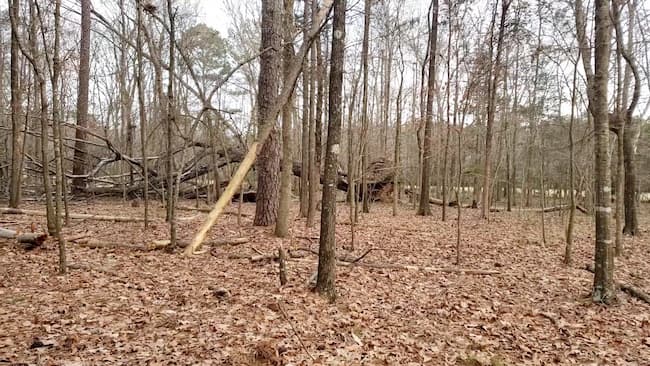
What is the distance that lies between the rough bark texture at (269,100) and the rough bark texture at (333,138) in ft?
12.6

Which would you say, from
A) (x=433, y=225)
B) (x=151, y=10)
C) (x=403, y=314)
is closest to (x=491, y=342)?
(x=403, y=314)

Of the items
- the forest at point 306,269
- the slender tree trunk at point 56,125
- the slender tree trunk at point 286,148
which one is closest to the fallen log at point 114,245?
the forest at point 306,269

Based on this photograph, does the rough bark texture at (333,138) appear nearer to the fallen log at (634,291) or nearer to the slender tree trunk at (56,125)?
the slender tree trunk at (56,125)

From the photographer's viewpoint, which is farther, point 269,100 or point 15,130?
point 15,130

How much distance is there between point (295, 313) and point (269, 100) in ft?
17.9

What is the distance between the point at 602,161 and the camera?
5.18 m

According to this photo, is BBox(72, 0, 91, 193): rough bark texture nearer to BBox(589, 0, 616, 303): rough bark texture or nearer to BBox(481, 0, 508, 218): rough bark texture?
BBox(481, 0, 508, 218): rough bark texture

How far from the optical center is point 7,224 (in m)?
7.79

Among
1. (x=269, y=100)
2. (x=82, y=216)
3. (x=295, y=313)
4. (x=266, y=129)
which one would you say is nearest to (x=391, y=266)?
(x=295, y=313)

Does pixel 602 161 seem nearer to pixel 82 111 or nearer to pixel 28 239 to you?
pixel 28 239

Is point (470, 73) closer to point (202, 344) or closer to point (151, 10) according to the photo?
point (151, 10)

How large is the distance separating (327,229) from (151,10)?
4.68 m

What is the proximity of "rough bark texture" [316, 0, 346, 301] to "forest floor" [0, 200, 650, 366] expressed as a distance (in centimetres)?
61

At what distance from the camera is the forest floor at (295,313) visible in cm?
344
